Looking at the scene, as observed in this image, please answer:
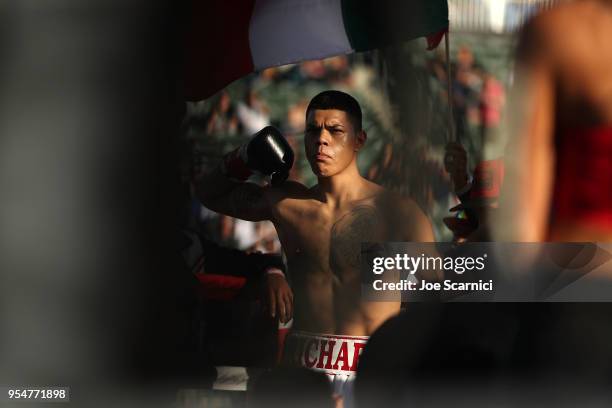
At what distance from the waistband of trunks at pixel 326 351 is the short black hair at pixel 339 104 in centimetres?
91

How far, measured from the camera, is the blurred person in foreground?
3475 millimetres

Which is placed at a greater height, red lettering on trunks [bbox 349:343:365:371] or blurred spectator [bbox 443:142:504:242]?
blurred spectator [bbox 443:142:504:242]

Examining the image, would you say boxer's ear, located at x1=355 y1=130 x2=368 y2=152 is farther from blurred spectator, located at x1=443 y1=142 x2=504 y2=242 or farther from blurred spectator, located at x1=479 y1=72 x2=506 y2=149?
blurred spectator, located at x1=479 y1=72 x2=506 y2=149

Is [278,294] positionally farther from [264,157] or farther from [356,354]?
[264,157]

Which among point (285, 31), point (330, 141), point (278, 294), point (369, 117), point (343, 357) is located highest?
point (285, 31)

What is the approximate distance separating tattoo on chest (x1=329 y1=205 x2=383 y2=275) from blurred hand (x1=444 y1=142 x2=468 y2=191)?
1.17 ft

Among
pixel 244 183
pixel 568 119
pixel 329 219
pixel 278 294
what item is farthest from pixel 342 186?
pixel 568 119

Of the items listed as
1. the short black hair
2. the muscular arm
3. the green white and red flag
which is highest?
the green white and red flag

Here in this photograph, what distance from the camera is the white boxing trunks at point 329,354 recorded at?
354 cm

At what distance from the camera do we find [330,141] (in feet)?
11.6

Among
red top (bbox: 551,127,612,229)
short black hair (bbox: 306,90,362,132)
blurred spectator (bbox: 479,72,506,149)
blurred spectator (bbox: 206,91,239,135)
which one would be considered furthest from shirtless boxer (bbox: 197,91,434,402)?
red top (bbox: 551,127,612,229)

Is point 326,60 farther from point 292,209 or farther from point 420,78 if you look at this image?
point 292,209

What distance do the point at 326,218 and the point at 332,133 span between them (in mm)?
368

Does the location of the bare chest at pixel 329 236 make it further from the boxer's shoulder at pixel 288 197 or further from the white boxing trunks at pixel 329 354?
the white boxing trunks at pixel 329 354
